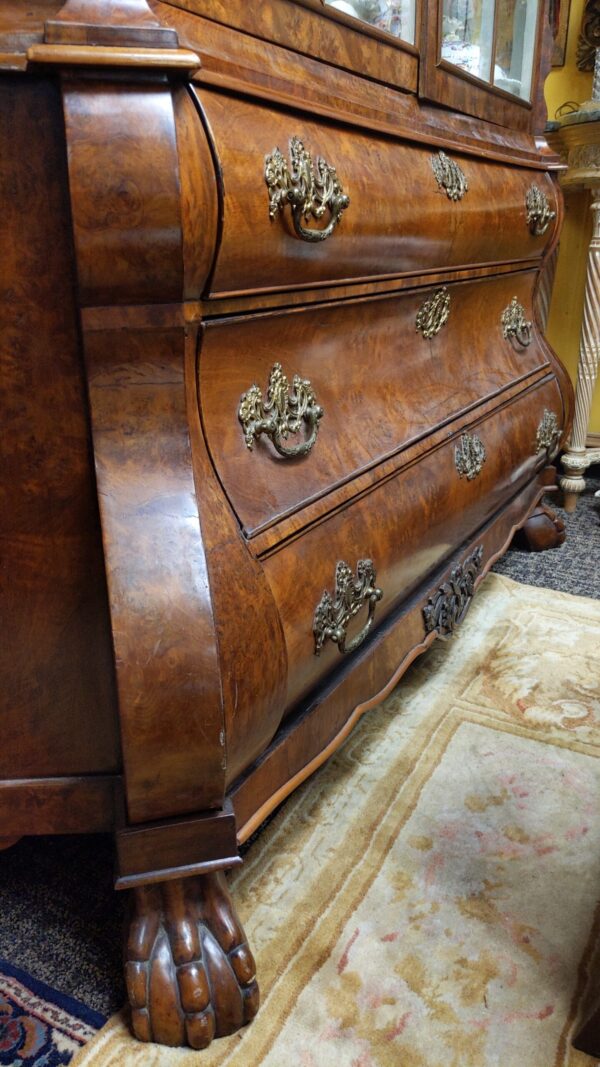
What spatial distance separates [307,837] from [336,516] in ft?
1.39

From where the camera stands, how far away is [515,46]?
1.49m

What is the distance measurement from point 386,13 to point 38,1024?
4.09 ft

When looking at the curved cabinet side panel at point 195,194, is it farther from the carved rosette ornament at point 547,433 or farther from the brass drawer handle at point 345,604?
the carved rosette ornament at point 547,433

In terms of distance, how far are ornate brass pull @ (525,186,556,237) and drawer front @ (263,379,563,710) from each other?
32 centimetres

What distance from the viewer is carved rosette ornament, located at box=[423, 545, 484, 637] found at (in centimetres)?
126

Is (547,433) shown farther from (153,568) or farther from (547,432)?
(153,568)

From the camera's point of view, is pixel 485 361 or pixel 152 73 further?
pixel 485 361

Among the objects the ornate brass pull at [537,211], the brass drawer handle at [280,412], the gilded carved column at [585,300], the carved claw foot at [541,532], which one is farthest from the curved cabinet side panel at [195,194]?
the gilded carved column at [585,300]

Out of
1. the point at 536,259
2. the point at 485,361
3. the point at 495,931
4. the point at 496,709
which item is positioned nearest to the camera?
the point at 495,931

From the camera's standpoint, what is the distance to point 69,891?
3.08 feet

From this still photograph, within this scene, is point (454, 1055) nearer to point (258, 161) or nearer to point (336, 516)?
point (336, 516)

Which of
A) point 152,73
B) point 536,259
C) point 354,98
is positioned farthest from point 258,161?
point 536,259

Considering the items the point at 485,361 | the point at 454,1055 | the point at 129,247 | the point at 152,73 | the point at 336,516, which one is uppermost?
the point at 152,73

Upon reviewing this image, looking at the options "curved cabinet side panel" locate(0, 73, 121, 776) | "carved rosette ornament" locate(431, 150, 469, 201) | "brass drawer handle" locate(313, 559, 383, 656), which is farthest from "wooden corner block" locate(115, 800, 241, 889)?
"carved rosette ornament" locate(431, 150, 469, 201)
